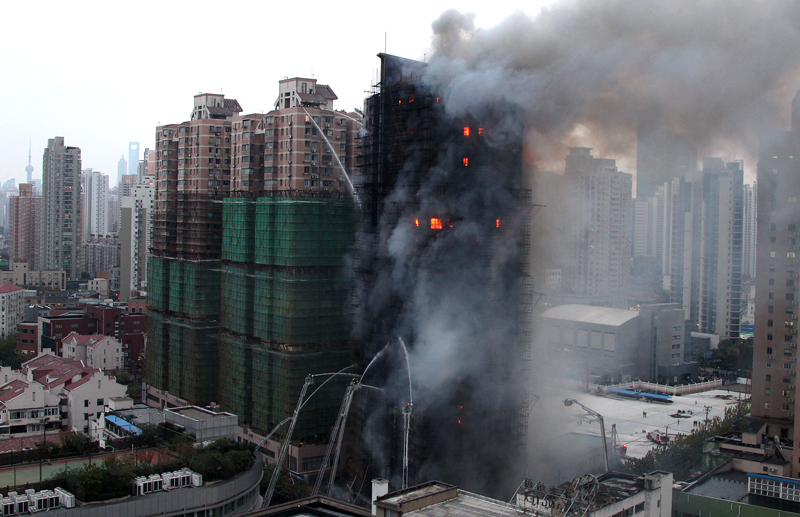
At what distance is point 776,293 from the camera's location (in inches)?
1030

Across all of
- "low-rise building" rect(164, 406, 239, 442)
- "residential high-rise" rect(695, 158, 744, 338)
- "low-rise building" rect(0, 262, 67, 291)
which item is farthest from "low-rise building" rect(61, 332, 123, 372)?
"residential high-rise" rect(695, 158, 744, 338)

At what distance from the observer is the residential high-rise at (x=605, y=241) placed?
44094mm

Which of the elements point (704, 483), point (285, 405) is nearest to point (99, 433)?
point (285, 405)

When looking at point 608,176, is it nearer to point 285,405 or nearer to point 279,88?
point 279,88

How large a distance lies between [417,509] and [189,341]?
66.2 feet

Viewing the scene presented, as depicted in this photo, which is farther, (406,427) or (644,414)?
(644,414)

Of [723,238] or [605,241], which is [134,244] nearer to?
[605,241]

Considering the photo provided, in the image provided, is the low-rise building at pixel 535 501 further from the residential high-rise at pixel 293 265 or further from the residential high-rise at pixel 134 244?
the residential high-rise at pixel 134 244

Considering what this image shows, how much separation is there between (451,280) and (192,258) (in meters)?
14.7

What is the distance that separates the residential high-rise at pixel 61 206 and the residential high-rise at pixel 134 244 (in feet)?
37.5

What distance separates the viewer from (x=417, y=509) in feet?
39.6

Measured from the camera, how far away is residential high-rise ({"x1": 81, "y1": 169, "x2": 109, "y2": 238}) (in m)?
115

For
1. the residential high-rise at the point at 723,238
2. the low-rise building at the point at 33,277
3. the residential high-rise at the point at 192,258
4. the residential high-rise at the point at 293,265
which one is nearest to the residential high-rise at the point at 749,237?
the residential high-rise at the point at 723,238

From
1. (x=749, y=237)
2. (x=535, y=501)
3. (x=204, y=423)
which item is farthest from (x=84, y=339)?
(x=749, y=237)
